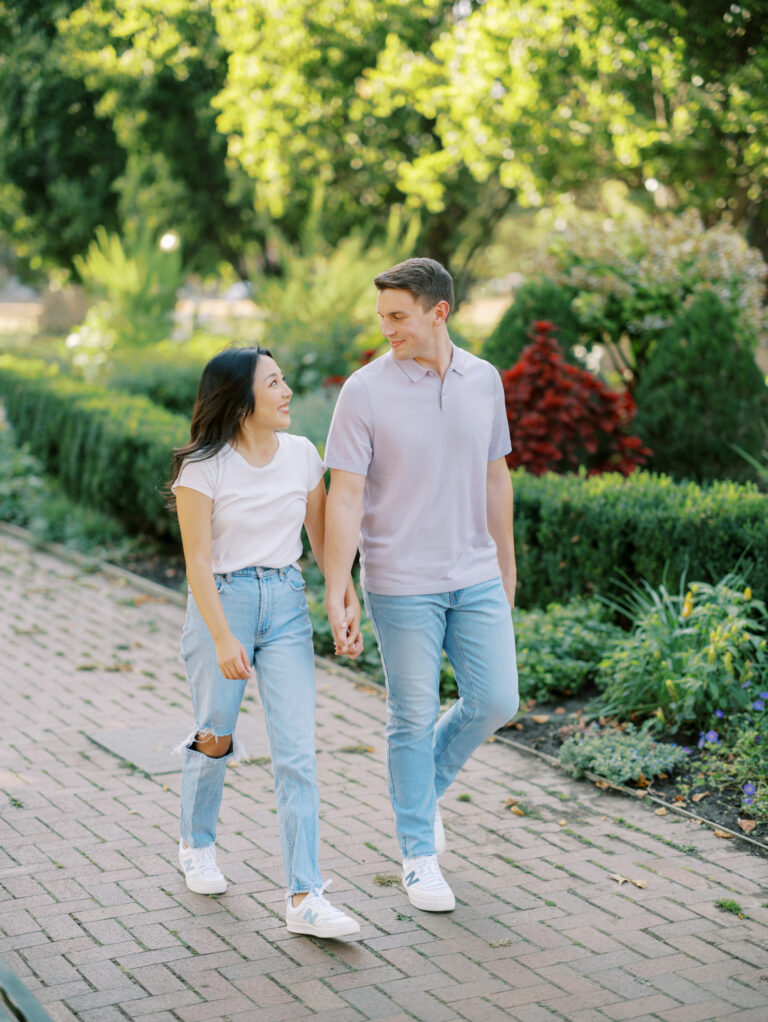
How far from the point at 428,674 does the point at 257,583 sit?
24.8 inches

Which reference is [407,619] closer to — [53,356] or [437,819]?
[437,819]

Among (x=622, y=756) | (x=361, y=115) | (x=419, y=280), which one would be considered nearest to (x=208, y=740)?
(x=419, y=280)

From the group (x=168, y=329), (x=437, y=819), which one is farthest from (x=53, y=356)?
(x=437, y=819)

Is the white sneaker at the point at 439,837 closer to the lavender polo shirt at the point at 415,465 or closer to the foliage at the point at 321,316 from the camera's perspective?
the lavender polo shirt at the point at 415,465

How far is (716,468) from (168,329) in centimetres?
884

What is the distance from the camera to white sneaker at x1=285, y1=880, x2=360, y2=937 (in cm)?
352

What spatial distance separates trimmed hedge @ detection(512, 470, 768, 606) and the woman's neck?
3.13m

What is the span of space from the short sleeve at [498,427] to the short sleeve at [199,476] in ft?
3.13

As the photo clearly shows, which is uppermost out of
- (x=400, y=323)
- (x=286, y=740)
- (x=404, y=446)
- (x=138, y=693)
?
(x=400, y=323)

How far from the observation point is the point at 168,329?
15914 millimetres

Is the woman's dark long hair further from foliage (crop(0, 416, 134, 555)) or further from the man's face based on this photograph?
foliage (crop(0, 416, 134, 555))

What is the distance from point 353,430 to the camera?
3.64 m

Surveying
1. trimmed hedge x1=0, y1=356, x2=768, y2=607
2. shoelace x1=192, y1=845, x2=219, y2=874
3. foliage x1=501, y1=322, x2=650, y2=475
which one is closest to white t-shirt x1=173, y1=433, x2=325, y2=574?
shoelace x1=192, y1=845, x2=219, y2=874

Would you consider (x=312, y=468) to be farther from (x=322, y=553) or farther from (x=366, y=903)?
(x=366, y=903)
